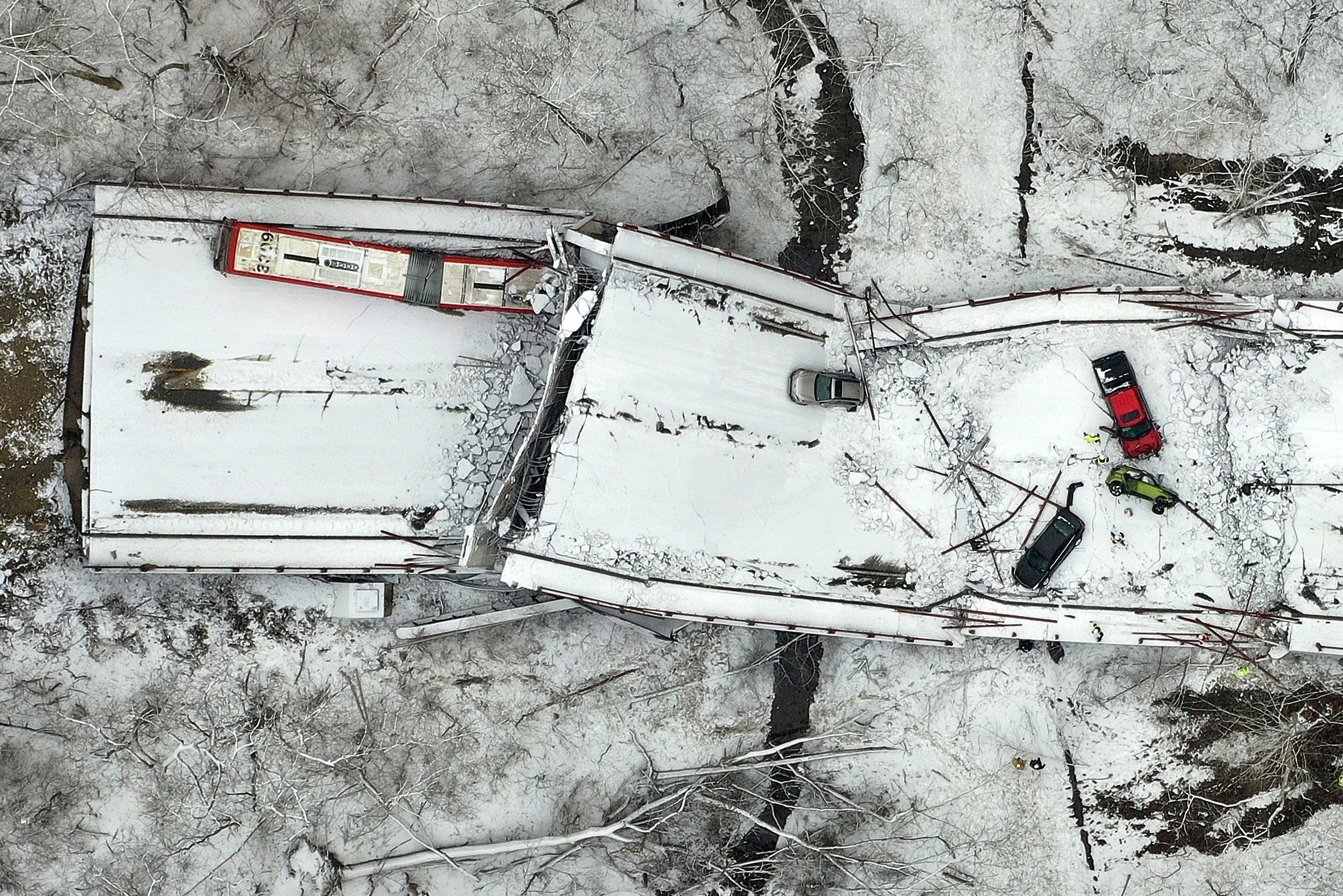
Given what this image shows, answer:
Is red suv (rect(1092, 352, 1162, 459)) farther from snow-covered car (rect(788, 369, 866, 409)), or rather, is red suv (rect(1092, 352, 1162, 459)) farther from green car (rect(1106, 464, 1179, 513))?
snow-covered car (rect(788, 369, 866, 409))

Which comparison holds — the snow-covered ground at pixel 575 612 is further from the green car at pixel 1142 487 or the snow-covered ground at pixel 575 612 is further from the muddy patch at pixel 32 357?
the green car at pixel 1142 487

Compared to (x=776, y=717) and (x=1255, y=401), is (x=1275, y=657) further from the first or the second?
(x=776, y=717)

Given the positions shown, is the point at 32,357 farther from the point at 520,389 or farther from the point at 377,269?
the point at 520,389

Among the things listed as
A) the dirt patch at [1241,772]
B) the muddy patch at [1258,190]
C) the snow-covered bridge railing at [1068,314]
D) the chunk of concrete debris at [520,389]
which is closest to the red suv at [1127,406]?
the snow-covered bridge railing at [1068,314]

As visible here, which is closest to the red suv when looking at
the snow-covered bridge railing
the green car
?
the green car

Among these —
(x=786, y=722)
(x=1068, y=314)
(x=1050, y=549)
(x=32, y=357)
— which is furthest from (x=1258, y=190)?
(x=32, y=357)
